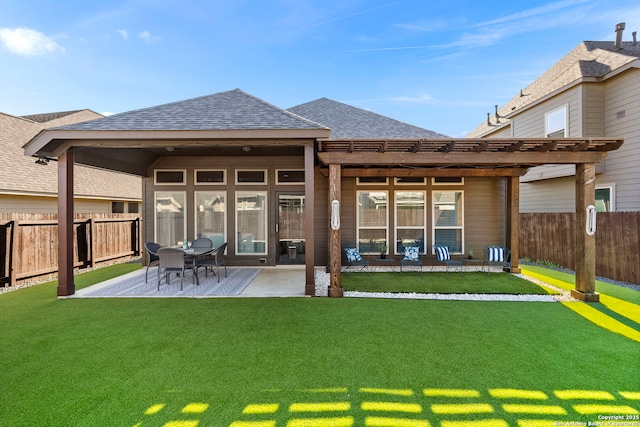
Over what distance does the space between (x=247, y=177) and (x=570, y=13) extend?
1210cm

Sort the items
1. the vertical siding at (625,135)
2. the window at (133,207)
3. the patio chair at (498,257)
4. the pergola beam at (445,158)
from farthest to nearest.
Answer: the window at (133,207) → the vertical siding at (625,135) → the patio chair at (498,257) → the pergola beam at (445,158)

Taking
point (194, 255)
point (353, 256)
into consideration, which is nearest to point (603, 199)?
point (353, 256)

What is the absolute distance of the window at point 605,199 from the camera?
736 cm

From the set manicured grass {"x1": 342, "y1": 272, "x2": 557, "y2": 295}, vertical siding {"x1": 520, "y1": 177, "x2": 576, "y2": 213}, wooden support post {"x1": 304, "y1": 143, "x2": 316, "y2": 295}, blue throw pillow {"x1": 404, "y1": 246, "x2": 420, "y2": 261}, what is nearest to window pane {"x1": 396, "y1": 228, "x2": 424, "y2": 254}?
blue throw pillow {"x1": 404, "y1": 246, "x2": 420, "y2": 261}

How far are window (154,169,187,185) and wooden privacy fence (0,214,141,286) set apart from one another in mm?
2228

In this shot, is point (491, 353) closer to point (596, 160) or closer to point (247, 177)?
point (596, 160)

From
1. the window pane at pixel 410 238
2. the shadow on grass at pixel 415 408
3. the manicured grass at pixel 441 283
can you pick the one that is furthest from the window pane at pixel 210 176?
the shadow on grass at pixel 415 408

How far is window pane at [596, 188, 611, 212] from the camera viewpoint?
24.5 ft

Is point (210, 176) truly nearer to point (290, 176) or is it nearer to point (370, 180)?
point (290, 176)

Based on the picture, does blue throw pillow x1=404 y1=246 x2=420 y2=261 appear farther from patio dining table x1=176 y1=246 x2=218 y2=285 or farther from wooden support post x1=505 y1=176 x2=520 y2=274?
patio dining table x1=176 y1=246 x2=218 y2=285

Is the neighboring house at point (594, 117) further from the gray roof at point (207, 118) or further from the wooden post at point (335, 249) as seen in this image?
the gray roof at point (207, 118)

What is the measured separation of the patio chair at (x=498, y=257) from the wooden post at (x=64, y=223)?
9064 mm

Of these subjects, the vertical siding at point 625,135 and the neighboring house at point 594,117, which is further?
the neighboring house at point 594,117

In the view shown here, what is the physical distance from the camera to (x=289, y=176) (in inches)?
311
